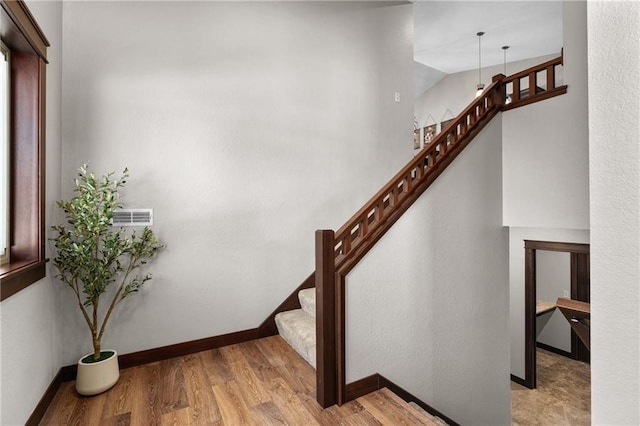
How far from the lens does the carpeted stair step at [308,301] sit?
2.80 metres

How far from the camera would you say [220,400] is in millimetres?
2037

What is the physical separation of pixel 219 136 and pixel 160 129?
1.51ft

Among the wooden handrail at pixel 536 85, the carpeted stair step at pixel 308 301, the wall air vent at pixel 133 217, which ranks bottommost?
the carpeted stair step at pixel 308 301

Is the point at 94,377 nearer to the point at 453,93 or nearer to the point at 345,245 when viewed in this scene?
the point at 345,245

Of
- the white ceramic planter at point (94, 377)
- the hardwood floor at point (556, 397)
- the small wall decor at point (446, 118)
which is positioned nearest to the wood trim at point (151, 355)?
the white ceramic planter at point (94, 377)

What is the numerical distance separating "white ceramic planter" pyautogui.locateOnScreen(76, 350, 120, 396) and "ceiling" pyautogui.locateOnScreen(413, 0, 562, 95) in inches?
203

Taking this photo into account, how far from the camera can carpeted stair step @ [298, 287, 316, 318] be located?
9.20ft

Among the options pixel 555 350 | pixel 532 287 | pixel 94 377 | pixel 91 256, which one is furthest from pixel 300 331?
pixel 555 350

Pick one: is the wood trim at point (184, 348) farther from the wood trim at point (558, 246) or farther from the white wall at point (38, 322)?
the wood trim at point (558, 246)

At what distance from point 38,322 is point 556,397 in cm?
582

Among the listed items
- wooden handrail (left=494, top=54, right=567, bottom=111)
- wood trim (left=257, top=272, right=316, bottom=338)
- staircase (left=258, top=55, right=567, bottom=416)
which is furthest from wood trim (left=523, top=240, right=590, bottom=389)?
wood trim (left=257, top=272, right=316, bottom=338)

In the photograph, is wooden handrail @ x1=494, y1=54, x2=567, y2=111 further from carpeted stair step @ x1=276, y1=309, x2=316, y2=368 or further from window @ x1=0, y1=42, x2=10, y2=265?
window @ x1=0, y1=42, x2=10, y2=265

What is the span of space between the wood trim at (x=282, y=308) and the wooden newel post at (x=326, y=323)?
1.06 m

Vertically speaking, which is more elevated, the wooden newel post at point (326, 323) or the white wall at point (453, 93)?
the white wall at point (453, 93)
